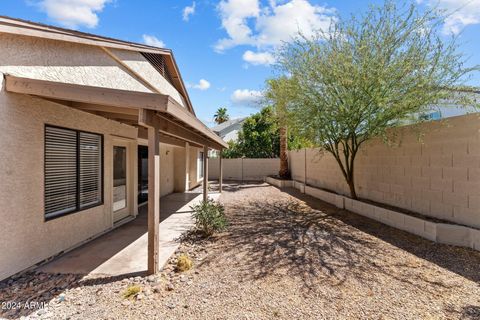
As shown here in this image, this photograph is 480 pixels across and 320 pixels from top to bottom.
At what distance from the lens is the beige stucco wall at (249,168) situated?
21781mm

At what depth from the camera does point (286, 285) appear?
3.90 meters

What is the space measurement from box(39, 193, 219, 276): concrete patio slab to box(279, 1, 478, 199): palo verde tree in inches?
199

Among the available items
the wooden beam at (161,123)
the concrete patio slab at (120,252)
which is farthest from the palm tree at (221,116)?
the wooden beam at (161,123)

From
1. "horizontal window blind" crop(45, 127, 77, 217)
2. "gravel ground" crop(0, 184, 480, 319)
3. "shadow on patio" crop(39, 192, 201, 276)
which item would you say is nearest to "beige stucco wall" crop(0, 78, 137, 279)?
"horizontal window blind" crop(45, 127, 77, 217)

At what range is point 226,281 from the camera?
405 centimetres

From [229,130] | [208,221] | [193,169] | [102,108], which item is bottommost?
[208,221]

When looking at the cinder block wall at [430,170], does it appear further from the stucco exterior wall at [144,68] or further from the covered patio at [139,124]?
the stucco exterior wall at [144,68]

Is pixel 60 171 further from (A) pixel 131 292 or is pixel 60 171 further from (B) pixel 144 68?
(B) pixel 144 68

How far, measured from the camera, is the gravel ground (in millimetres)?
3264

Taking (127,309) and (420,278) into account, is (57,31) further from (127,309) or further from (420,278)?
(420,278)

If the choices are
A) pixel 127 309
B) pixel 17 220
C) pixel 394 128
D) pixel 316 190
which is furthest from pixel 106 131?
pixel 316 190

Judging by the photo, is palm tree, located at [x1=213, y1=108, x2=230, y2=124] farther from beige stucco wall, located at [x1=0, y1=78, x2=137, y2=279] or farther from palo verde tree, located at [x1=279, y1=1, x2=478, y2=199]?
beige stucco wall, located at [x1=0, y1=78, x2=137, y2=279]

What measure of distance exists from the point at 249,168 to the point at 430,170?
16.0 metres

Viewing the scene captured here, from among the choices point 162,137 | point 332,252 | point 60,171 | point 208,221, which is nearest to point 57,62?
point 60,171
